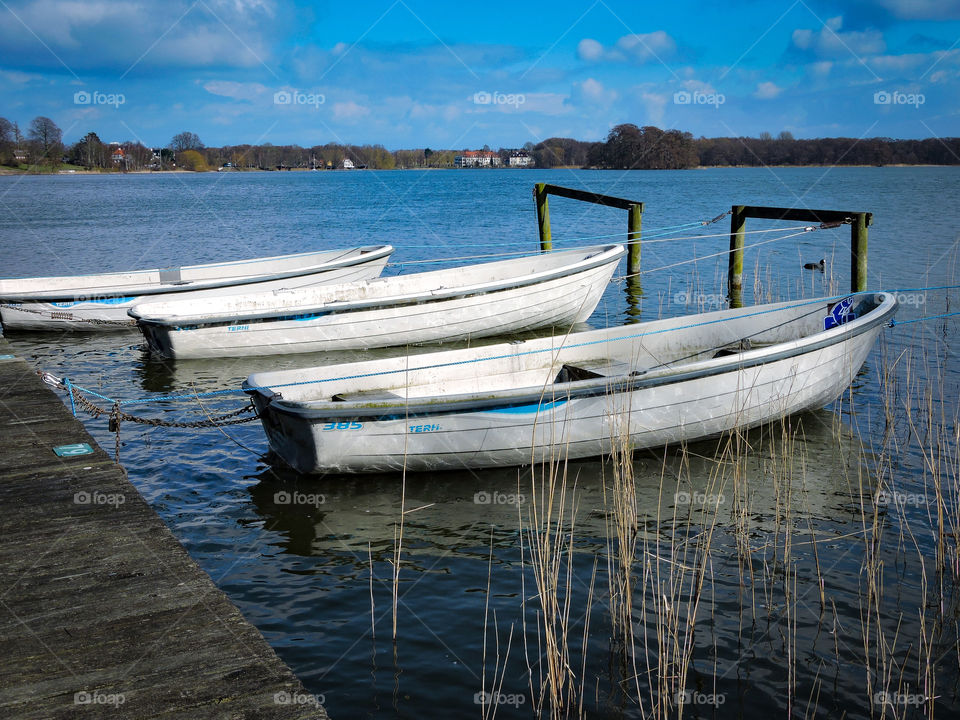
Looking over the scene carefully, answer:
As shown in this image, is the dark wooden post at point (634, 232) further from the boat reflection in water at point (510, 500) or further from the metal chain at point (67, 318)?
the metal chain at point (67, 318)

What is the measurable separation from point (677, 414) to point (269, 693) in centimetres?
493

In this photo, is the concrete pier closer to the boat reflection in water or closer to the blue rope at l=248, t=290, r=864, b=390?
the boat reflection in water

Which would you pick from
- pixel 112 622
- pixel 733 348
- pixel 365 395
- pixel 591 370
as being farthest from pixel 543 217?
pixel 112 622

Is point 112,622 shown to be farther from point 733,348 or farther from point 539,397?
point 733,348

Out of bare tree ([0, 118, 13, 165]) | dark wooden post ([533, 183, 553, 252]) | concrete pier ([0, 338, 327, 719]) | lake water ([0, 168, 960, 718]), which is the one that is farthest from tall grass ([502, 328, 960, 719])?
bare tree ([0, 118, 13, 165])

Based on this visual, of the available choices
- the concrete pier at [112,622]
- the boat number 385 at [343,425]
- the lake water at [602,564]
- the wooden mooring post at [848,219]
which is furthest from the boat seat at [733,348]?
the concrete pier at [112,622]

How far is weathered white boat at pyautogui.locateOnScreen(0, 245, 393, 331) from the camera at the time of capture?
1273 centimetres

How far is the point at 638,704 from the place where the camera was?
4.14 meters

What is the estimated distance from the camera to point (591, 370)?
25.3 ft

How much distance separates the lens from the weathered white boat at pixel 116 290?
12734 millimetres

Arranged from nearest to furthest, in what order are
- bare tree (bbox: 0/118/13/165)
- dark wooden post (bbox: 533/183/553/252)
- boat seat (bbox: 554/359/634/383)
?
boat seat (bbox: 554/359/634/383) → dark wooden post (bbox: 533/183/553/252) → bare tree (bbox: 0/118/13/165)

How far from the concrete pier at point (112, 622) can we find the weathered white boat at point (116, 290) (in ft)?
25.7

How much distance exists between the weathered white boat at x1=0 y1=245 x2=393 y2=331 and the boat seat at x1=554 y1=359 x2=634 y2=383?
633 cm

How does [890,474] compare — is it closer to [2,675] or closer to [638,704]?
[638,704]
